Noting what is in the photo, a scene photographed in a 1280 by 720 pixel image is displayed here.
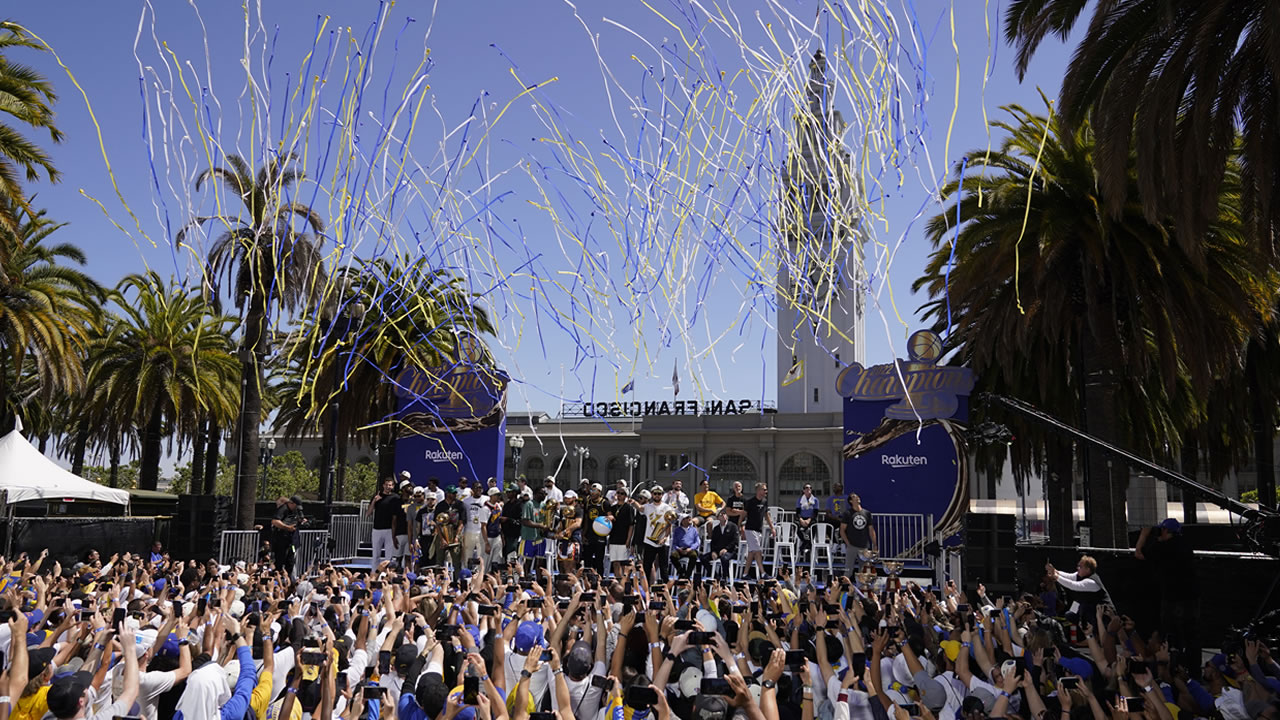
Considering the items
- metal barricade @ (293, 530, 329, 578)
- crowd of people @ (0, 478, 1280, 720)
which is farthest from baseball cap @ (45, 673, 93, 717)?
metal barricade @ (293, 530, 329, 578)

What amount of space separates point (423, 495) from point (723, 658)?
47.1 feet

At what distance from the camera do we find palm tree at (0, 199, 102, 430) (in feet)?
87.3


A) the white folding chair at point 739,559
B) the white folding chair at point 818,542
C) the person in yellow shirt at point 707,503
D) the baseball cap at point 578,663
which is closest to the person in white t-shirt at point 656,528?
the white folding chair at point 739,559

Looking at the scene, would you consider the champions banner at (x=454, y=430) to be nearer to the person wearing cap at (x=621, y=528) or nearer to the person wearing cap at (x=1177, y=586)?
the person wearing cap at (x=621, y=528)

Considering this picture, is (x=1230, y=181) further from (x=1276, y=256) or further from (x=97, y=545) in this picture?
(x=97, y=545)

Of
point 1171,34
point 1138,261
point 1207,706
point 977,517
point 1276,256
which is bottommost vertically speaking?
point 1207,706

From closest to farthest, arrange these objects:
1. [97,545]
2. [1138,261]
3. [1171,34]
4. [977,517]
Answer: [1171,34] < [977,517] < [1138,261] < [97,545]

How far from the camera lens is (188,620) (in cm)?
807

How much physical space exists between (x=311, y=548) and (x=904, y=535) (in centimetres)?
1380

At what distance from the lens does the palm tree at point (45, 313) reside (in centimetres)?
2661

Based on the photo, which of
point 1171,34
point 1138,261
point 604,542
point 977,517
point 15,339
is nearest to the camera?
point 1171,34

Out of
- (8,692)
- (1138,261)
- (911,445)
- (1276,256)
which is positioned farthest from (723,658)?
(911,445)

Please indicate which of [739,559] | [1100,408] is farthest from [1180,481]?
[739,559]

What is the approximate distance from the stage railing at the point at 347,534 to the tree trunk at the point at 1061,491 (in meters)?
17.5
